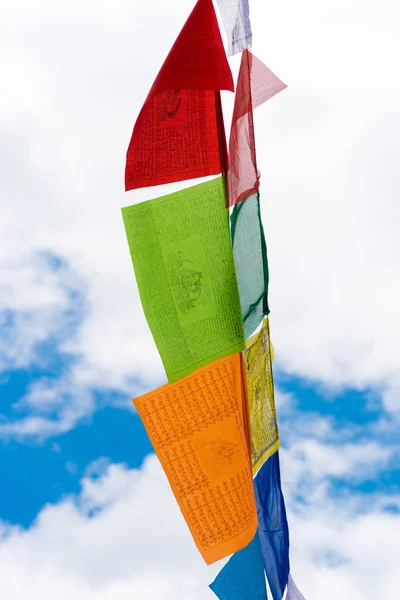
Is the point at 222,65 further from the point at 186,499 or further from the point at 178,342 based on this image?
the point at 186,499

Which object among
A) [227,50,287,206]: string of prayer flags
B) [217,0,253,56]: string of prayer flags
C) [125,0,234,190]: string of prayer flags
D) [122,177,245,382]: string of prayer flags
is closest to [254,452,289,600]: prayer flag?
[122,177,245,382]: string of prayer flags

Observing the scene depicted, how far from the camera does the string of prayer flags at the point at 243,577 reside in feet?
7.67

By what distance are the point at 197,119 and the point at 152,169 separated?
8.1 inches

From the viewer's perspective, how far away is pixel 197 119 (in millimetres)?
2367

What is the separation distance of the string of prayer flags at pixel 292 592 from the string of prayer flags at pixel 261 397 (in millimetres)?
379

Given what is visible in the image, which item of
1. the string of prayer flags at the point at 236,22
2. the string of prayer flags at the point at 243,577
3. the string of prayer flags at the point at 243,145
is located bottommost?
the string of prayer flags at the point at 243,577

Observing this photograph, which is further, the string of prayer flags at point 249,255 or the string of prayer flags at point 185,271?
the string of prayer flags at point 249,255

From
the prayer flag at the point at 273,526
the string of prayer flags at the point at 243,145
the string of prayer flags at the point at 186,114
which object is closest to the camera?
the string of prayer flags at the point at 186,114

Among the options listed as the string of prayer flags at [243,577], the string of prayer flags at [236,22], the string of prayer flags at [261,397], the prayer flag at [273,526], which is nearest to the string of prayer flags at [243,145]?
the string of prayer flags at [236,22]

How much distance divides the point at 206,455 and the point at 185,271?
0.52 metres

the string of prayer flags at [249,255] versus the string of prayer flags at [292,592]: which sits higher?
the string of prayer flags at [249,255]

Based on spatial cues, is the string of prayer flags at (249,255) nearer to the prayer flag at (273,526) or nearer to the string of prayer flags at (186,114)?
the string of prayer flags at (186,114)

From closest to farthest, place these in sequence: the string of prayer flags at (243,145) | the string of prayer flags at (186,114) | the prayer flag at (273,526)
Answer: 1. the string of prayer flags at (186,114)
2. the string of prayer flags at (243,145)
3. the prayer flag at (273,526)

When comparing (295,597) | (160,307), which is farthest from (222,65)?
(295,597)
